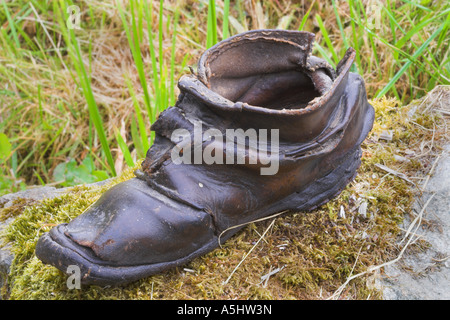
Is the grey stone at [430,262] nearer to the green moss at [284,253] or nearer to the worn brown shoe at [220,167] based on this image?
the green moss at [284,253]

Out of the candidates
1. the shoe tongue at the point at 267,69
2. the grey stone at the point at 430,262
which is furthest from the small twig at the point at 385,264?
the shoe tongue at the point at 267,69

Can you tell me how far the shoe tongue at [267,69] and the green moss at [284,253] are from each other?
414mm

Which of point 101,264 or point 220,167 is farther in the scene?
point 220,167

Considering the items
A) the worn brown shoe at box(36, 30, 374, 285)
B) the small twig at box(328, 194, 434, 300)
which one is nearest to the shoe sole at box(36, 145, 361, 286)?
the worn brown shoe at box(36, 30, 374, 285)

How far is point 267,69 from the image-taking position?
5.47 ft

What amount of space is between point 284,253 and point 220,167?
0.36 meters

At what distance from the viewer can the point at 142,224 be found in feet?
4.24

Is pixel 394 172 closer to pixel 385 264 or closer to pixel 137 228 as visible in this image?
pixel 385 264

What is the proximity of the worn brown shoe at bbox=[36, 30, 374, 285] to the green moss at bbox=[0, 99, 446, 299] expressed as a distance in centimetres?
6

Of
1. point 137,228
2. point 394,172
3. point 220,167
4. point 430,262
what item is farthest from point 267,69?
point 430,262

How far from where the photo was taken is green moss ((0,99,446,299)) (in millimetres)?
1379

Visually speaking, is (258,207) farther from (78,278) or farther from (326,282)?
(78,278)

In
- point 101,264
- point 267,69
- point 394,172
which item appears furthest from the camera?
point 394,172

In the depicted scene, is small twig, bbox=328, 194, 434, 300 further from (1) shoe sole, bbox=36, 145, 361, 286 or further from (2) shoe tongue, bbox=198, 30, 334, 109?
(2) shoe tongue, bbox=198, 30, 334, 109
